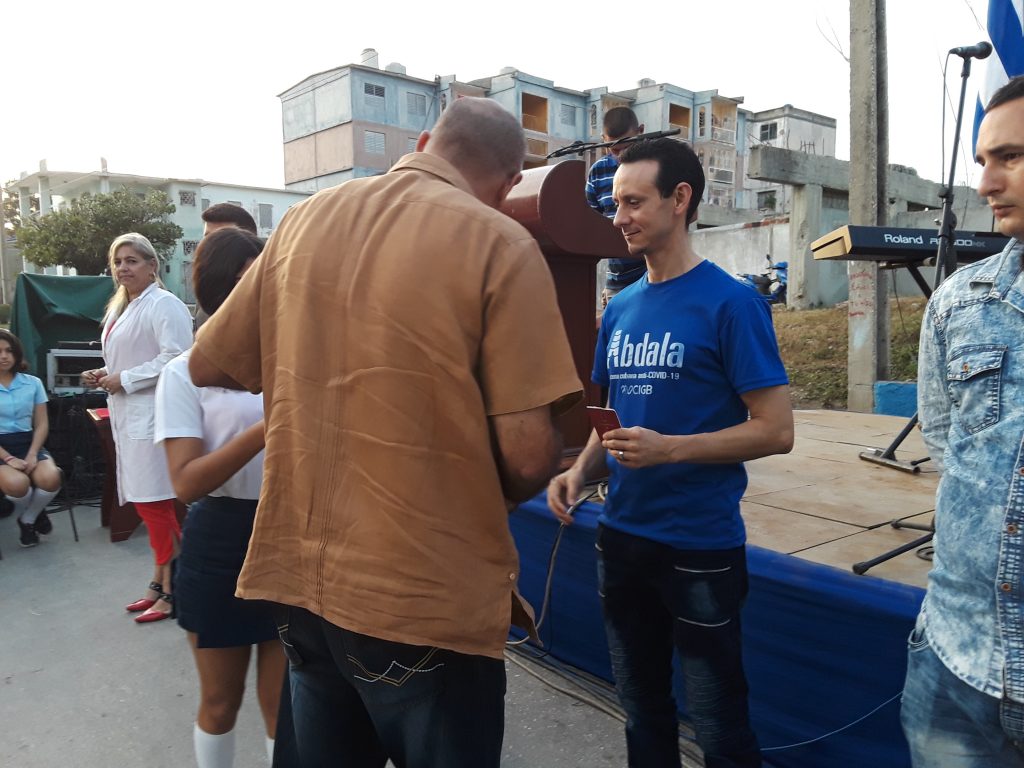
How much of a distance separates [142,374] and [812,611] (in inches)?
140

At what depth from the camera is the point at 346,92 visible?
42344mm

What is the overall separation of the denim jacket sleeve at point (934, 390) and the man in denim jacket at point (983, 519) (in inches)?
1.8

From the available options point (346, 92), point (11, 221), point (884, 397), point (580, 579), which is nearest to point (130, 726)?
point (580, 579)

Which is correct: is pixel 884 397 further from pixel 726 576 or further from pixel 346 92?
pixel 346 92

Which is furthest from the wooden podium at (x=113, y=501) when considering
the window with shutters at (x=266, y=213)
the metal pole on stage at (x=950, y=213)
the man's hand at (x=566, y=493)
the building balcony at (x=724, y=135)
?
the building balcony at (x=724, y=135)

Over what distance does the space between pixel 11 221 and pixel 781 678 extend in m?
51.4

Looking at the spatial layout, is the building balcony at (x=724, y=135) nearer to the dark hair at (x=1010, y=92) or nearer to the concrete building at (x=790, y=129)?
the concrete building at (x=790, y=129)

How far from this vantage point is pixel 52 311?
25.1ft

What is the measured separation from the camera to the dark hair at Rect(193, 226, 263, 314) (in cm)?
205

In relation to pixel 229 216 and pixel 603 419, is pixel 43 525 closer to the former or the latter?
pixel 229 216

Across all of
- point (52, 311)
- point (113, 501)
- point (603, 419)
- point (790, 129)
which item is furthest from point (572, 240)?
point (790, 129)

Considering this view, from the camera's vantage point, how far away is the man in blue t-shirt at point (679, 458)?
5.91ft

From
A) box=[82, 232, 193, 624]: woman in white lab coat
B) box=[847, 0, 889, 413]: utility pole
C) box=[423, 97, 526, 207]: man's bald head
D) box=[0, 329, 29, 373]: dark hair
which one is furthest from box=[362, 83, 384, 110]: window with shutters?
box=[423, 97, 526, 207]: man's bald head

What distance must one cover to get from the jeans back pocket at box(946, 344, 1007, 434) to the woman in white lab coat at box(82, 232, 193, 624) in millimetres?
3745
